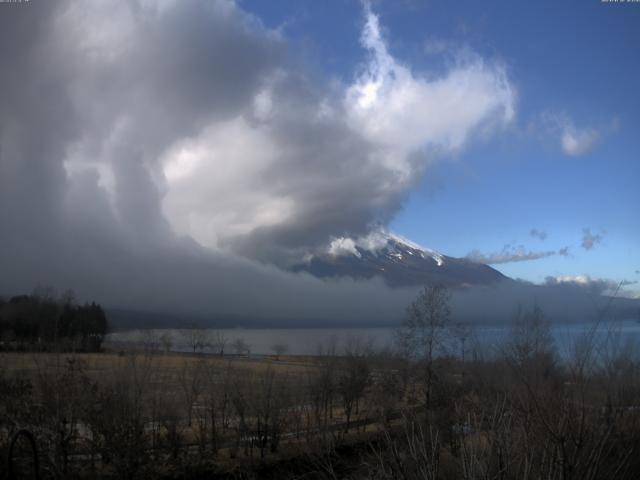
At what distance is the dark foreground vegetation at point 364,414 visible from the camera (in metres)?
10.9

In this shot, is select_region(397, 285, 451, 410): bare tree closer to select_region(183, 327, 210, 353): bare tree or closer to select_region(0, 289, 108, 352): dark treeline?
select_region(0, 289, 108, 352): dark treeline

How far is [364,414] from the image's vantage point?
2036 inches

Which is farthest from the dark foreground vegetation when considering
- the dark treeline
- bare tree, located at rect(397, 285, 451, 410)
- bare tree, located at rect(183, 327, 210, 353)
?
bare tree, located at rect(183, 327, 210, 353)

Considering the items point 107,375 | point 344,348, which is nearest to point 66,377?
point 107,375

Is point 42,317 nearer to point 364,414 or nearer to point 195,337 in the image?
point 195,337

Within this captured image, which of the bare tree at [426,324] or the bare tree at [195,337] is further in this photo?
the bare tree at [195,337]

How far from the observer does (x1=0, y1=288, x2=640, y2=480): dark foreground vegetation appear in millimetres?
10859

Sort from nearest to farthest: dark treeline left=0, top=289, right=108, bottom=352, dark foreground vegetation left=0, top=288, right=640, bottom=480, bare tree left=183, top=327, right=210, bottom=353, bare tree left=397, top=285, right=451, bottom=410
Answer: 1. dark foreground vegetation left=0, top=288, right=640, bottom=480
2. bare tree left=397, top=285, right=451, bottom=410
3. dark treeline left=0, top=289, right=108, bottom=352
4. bare tree left=183, top=327, right=210, bottom=353

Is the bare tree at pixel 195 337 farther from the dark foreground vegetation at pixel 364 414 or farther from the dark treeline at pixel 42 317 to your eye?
the dark foreground vegetation at pixel 364 414

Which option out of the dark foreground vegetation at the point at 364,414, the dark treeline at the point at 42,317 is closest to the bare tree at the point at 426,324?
the dark foreground vegetation at the point at 364,414

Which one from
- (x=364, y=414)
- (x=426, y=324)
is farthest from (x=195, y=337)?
(x=364, y=414)

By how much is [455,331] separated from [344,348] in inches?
570

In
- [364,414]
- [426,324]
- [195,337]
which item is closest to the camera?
[364,414]

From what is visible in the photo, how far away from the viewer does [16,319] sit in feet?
340
